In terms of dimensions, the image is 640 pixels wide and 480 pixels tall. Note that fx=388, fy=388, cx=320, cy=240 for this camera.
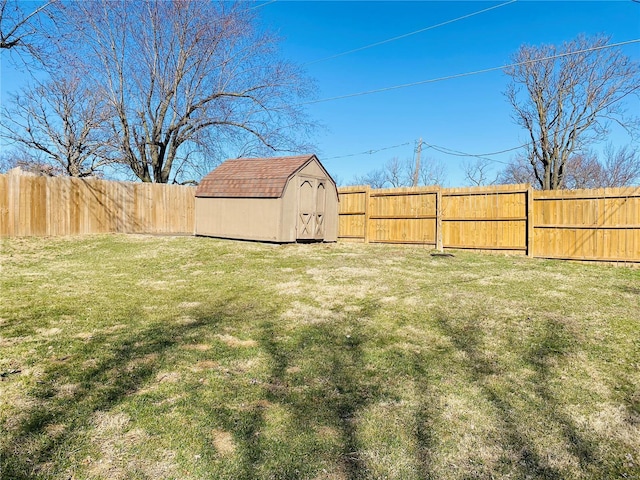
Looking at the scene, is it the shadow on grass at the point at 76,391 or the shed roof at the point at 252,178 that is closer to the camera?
the shadow on grass at the point at 76,391

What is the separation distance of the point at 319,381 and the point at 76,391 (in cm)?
185

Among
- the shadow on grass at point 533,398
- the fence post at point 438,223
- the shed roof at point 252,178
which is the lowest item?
the shadow on grass at point 533,398

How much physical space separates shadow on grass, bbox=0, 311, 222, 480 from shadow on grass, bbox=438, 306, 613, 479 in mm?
2577

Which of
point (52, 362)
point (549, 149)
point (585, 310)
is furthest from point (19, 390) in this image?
point (549, 149)

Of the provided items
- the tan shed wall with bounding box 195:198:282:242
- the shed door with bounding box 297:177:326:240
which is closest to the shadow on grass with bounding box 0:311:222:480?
the tan shed wall with bounding box 195:198:282:242

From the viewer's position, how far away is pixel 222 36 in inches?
794

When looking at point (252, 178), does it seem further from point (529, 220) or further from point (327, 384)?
point (327, 384)

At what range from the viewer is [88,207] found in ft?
46.6

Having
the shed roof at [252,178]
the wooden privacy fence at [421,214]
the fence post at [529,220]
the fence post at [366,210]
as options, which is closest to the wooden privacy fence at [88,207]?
the wooden privacy fence at [421,214]

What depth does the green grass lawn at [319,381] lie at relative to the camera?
2.22 m

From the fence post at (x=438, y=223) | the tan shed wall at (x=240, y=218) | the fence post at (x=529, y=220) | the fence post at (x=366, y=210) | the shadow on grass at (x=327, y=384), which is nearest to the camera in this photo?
the shadow on grass at (x=327, y=384)

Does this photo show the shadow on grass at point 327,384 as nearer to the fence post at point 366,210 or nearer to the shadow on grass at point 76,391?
the shadow on grass at point 76,391

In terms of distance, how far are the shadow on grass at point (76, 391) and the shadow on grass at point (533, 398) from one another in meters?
2.58

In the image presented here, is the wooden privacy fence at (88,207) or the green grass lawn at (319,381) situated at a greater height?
the wooden privacy fence at (88,207)
